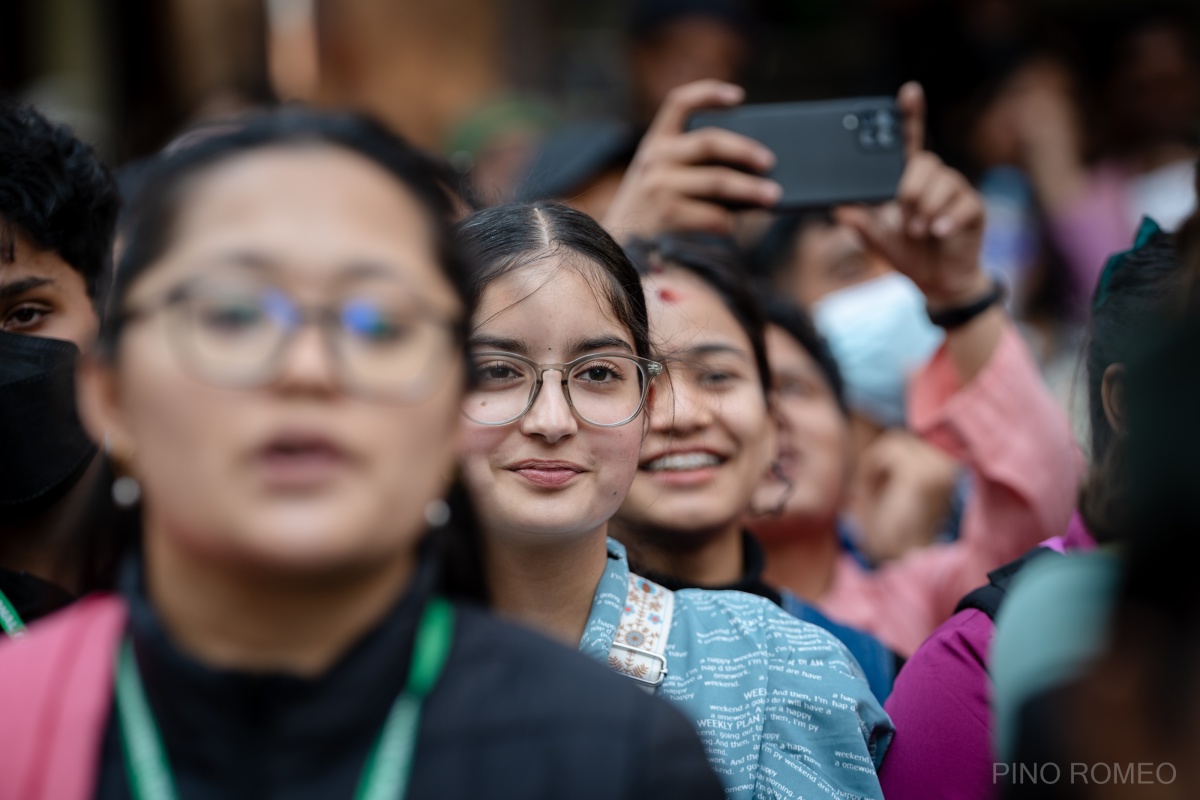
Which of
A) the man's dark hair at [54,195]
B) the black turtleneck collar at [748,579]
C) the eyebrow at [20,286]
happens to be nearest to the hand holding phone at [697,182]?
the black turtleneck collar at [748,579]

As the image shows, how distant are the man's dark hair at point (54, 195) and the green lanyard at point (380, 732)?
A: 975 millimetres

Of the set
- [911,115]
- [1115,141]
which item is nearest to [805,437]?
[911,115]

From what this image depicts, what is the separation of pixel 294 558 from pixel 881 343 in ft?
8.85

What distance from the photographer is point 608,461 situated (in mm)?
1873

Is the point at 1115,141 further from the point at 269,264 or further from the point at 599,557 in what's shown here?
the point at 269,264

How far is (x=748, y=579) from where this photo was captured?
7.66ft

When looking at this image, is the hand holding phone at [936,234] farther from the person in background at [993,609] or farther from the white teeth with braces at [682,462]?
the white teeth with braces at [682,462]

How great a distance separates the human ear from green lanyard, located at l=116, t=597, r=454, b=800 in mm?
1084

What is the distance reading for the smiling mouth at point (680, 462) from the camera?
2.34 meters

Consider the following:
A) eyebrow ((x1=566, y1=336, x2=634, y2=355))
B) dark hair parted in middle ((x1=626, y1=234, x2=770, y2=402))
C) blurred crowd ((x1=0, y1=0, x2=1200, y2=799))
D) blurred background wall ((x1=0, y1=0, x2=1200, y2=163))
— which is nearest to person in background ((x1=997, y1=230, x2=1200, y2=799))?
blurred crowd ((x1=0, y1=0, x2=1200, y2=799))

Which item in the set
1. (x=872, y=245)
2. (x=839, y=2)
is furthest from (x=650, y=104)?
(x=839, y=2)

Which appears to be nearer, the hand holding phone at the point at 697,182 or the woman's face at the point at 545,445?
the woman's face at the point at 545,445

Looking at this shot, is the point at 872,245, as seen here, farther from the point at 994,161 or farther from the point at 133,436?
the point at 994,161

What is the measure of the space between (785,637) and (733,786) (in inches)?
10.8
